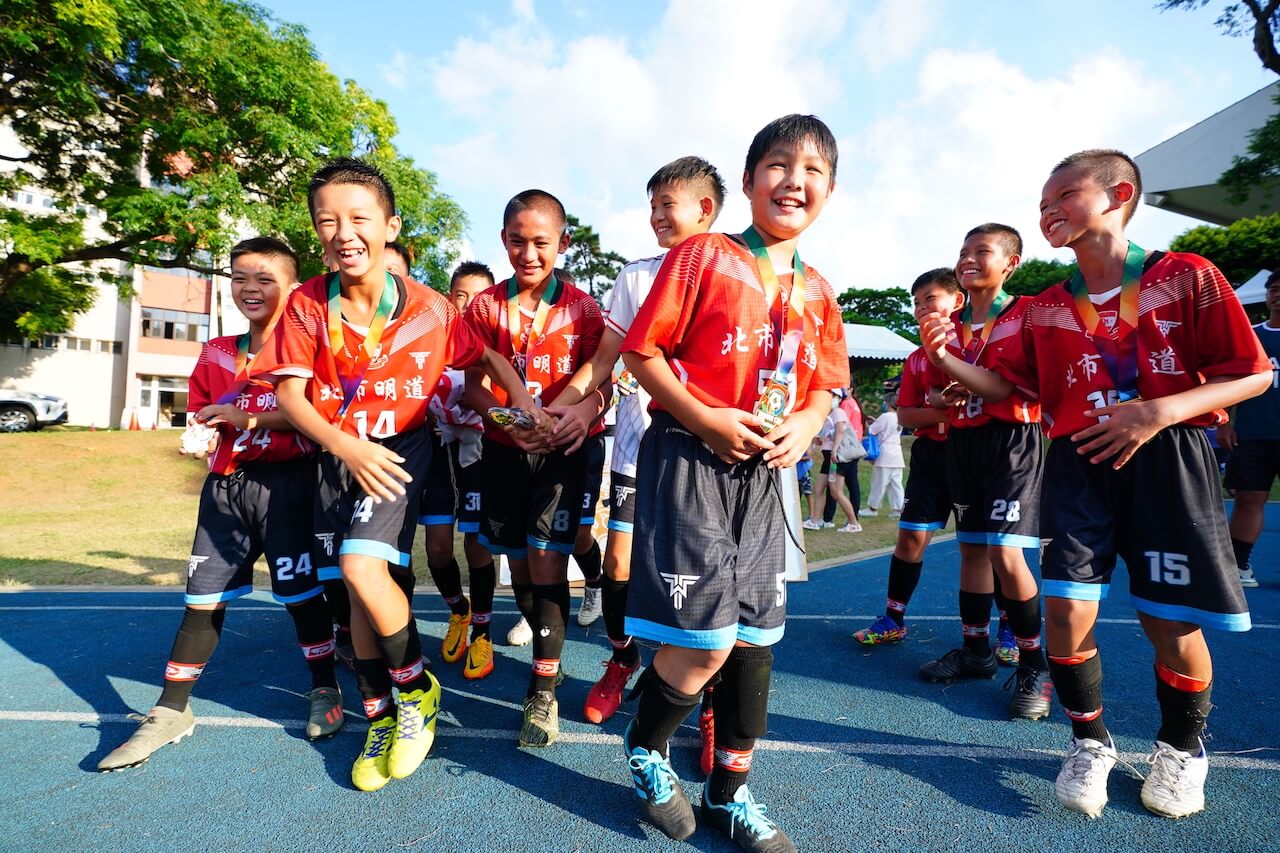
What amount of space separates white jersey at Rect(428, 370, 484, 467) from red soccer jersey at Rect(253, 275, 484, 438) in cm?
98

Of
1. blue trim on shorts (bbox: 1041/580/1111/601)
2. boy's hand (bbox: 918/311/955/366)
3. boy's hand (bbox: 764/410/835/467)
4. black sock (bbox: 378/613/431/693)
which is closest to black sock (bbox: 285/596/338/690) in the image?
black sock (bbox: 378/613/431/693)

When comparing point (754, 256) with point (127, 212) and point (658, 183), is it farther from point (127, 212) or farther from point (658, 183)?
point (127, 212)

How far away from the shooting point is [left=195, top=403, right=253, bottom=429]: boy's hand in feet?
9.05

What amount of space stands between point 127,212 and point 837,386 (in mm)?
12974

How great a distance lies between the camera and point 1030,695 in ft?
9.74

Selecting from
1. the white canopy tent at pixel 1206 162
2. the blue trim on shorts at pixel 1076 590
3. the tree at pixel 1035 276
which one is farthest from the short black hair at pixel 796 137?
the white canopy tent at pixel 1206 162

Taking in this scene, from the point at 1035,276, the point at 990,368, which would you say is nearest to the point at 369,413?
the point at 990,368

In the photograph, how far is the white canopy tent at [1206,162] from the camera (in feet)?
73.1

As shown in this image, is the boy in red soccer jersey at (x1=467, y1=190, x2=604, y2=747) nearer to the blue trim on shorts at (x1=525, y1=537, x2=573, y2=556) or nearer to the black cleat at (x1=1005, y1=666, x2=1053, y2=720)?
the blue trim on shorts at (x1=525, y1=537, x2=573, y2=556)

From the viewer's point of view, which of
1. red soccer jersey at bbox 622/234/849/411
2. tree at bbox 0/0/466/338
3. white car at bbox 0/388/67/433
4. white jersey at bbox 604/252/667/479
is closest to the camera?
red soccer jersey at bbox 622/234/849/411

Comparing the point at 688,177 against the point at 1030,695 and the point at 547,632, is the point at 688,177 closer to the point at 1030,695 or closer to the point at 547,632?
the point at 547,632

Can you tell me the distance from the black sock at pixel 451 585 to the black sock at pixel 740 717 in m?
2.17

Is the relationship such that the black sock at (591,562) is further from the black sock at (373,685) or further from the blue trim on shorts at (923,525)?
the blue trim on shorts at (923,525)

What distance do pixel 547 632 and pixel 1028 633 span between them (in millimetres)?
2175
